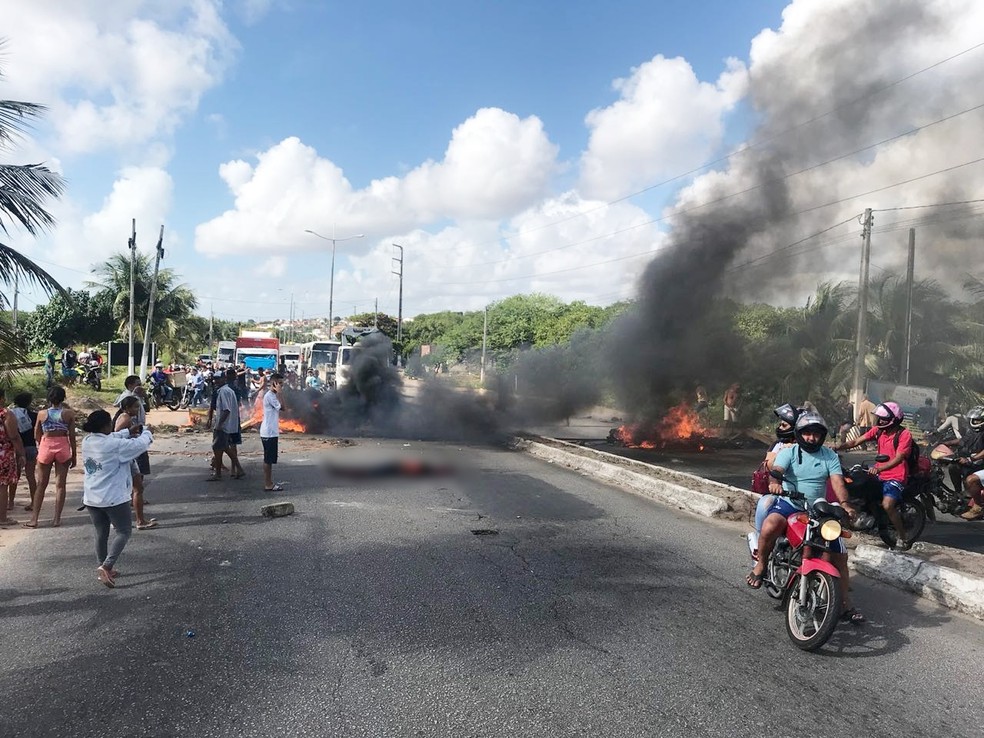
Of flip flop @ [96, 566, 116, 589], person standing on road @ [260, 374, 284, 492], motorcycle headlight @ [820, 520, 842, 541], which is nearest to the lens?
motorcycle headlight @ [820, 520, 842, 541]

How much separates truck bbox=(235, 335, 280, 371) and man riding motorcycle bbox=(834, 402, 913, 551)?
1407 inches

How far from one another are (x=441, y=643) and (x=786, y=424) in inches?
139

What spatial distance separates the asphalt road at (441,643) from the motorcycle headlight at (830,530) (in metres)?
0.67

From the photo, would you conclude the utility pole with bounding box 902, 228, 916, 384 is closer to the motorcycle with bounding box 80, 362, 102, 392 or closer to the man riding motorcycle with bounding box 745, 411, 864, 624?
the man riding motorcycle with bounding box 745, 411, 864, 624

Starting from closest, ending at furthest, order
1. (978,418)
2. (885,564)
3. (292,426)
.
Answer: (885,564), (978,418), (292,426)

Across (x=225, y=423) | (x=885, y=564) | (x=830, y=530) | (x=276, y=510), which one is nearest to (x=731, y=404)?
(x=885, y=564)

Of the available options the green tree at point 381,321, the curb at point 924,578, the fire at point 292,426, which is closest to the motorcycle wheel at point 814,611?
the curb at point 924,578

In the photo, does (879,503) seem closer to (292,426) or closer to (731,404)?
(731,404)

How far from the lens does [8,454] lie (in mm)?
7230

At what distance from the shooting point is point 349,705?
11.1 ft

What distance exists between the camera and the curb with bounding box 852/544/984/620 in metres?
5.02

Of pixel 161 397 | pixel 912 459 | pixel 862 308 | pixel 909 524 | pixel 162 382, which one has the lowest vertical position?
pixel 161 397

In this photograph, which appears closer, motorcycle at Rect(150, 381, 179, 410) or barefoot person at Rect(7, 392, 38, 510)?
barefoot person at Rect(7, 392, 38, 510)

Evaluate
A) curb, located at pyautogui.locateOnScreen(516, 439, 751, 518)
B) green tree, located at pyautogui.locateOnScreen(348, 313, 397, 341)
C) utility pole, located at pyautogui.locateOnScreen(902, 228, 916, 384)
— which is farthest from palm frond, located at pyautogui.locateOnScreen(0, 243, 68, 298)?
green tree, located at pyautogui.locateOnScreen(348, 313, 397, 341)
